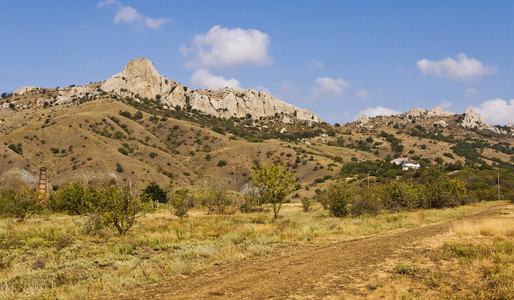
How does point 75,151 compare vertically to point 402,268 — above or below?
above

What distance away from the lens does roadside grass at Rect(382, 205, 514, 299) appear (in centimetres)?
883

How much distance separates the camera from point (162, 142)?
125938 mm

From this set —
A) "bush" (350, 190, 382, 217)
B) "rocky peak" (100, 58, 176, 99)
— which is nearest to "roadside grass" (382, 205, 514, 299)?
"bush" (350, 190, 382, 217)

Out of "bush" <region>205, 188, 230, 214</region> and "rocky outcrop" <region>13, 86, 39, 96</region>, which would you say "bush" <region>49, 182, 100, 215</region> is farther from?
"rocky outcrop" <region>13, 86, 39, 96</region>

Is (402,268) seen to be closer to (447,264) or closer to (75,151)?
(447,264)

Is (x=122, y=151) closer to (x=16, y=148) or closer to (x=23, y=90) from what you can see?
(x=16, y=148)

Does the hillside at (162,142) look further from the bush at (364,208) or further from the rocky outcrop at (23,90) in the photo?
the bush at (364,208)

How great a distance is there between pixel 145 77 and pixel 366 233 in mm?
185966

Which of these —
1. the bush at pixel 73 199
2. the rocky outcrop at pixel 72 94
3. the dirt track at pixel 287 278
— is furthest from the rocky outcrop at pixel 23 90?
the dirt track at pixel 287 278

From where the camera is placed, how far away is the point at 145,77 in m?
184

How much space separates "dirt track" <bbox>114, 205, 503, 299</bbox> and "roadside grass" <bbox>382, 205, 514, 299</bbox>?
1.12 meters

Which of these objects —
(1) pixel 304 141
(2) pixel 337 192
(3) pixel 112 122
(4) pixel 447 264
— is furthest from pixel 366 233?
(1) pixel 304 141

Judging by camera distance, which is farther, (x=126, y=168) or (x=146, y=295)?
(x=126, y=168)

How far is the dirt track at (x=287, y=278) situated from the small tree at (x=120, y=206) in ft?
40.8
